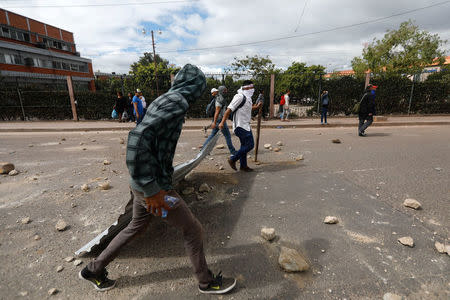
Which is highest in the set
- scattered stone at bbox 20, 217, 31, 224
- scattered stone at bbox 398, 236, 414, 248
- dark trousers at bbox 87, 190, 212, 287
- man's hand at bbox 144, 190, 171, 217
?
man's hand at bbox 144, 190, 171, 217

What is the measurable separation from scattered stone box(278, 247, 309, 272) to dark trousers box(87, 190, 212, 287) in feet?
2.16

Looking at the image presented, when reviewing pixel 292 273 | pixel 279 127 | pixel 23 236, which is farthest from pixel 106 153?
pixel 279 127

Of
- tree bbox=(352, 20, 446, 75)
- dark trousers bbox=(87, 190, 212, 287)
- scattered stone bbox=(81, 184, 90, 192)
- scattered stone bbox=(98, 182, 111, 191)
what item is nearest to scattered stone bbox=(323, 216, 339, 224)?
dark trousers bbox=(87, 190, 212, 287)

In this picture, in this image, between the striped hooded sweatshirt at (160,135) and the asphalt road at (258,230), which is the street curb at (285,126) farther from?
the striped hooded sweatshirt at (160,135)

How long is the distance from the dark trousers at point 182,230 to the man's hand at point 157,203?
8 centimetres

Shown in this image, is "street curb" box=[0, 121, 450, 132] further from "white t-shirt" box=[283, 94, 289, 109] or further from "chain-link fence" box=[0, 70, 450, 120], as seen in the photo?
"chain-link fence" box=[0, 70, 450, 120]

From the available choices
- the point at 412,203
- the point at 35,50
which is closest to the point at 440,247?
the point at 412,203

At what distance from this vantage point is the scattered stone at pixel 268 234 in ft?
8.14

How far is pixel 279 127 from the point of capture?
35.9 feet

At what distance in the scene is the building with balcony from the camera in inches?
1188

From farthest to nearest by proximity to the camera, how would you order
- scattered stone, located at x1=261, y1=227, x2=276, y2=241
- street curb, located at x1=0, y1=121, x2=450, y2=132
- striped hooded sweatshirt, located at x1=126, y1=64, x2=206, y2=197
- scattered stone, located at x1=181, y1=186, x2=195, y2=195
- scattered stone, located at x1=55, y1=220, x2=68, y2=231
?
street curb, located at x1=0, y1=121, x2=450, y2=132, scattered stone, located at x1=181, y1=186, x2=195, y2=195, scattered stone, located at x1=55, y1=220, x2=68, y2=231, scattered stone, located at x1=261, y1=227, x2=276, y2=241, striped hooded sweatshirt, located at x1=126, y1=64, x2=206, y2=197

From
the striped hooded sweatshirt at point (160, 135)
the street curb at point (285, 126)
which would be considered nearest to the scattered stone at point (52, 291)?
the striped hooded sweatshirt at point (160, 135)

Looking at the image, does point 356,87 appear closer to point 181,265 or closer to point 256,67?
point 181,265

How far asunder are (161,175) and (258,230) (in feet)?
4.86
